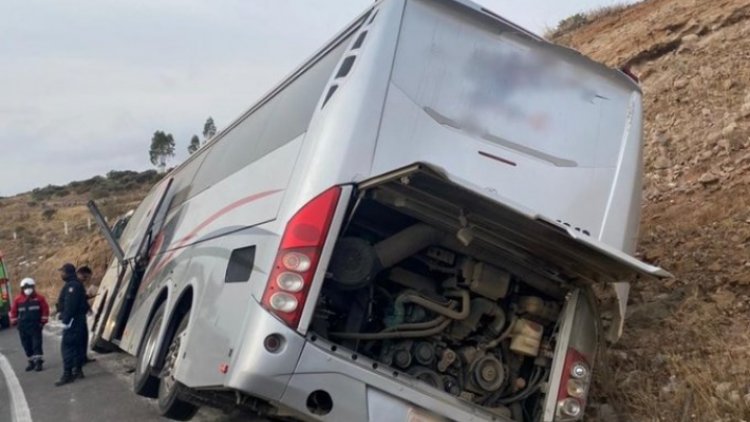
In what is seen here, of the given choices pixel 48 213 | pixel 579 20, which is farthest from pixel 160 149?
pixel 579 20

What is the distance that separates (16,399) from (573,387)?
6962mm

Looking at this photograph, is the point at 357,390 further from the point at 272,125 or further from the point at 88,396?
the point at 88,396

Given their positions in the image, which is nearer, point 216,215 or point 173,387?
point 173,387

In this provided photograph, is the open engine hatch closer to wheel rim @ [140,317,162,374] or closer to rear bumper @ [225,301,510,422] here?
rear bumper @ [225,301,510,422]

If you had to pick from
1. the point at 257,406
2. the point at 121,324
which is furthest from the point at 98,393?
the point at 257,406

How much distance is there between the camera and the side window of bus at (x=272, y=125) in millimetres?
5156

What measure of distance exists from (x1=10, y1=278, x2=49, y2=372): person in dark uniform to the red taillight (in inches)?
335

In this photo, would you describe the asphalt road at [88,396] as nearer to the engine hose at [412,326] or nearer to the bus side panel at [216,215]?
the bus side panel at [216,215]

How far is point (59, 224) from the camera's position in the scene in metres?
54.6

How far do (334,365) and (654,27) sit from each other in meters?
10.3

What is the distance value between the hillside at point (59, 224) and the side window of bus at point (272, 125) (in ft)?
65.8

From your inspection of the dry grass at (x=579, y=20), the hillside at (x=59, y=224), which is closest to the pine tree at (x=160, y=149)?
the hillside at (x=59, y=224)

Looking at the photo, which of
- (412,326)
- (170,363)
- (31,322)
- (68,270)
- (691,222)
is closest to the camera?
(412,326)

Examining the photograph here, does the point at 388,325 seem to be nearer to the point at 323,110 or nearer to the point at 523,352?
the point at 523,352
